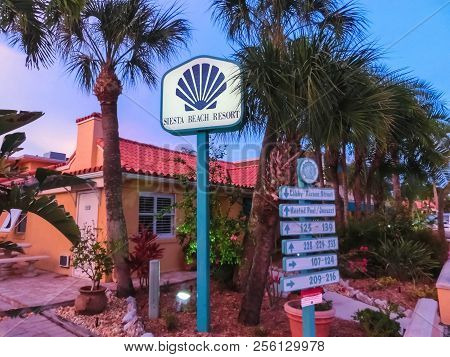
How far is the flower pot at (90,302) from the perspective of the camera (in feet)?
22.2

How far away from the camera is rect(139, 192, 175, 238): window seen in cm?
1092

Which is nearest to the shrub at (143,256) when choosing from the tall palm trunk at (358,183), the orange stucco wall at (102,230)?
the orange stucco wall at (102,230)

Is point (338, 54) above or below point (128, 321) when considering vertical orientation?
above

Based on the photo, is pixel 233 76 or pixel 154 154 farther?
pixel 154 154

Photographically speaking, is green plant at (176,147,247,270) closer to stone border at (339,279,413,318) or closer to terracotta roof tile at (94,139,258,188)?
terracotta roof tile at (94,139,258,188)

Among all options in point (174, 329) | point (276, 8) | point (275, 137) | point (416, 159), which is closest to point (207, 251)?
point (174, 329)

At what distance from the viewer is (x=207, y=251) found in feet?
17.7

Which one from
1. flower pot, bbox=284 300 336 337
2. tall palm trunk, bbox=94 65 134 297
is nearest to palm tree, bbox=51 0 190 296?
tall palm trunk, bbox=94 65 134 297

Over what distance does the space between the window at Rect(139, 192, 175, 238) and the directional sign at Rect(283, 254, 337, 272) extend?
7.15m

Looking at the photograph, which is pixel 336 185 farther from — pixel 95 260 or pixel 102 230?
pixel 95 260

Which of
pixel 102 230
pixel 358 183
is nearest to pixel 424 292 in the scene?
pixel 358 183

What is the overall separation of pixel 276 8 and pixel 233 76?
2514 mm

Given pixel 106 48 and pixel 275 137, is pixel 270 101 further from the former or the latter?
pixel 106 48

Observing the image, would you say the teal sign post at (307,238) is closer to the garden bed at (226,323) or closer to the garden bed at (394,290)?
the garden bed at (226,323)
